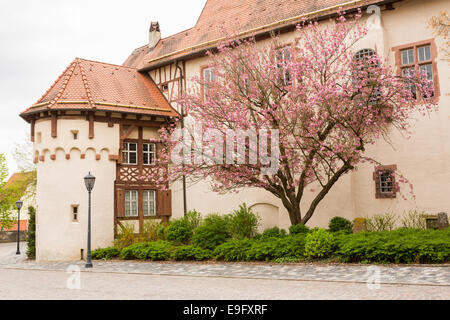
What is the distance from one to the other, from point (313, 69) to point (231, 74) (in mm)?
2722

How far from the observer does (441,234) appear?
517 inches

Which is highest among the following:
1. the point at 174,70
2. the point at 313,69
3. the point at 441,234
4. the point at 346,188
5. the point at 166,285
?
the point at 174,70

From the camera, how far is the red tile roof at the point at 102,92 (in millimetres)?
21078

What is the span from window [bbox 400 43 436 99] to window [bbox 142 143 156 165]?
11559 mm

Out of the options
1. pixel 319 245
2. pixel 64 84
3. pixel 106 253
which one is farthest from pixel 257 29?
pixel 106 253

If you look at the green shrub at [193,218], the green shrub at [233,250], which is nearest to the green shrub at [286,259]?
the green shrub at [233,250]

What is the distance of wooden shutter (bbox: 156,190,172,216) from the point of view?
2295 cm

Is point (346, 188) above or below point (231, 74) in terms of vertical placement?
below

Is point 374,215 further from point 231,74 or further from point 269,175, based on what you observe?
point 231,74

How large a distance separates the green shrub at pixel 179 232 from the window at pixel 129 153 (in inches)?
180

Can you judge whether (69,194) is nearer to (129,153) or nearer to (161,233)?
(129,153)

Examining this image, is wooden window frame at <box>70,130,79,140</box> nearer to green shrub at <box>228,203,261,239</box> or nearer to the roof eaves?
the roof eaves

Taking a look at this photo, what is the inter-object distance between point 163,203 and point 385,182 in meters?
10.3

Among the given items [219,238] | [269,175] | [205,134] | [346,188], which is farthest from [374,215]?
[205,134]
